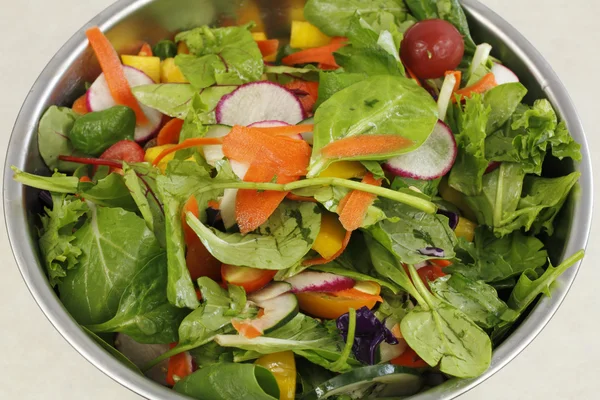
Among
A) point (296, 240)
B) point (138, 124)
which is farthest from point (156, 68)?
point (296, 240)

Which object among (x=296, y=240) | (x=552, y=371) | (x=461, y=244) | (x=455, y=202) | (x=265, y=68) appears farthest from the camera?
(x=552, y=371)

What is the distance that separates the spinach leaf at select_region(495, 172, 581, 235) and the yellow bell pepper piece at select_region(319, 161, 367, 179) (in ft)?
1.01

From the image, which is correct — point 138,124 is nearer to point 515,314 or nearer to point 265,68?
point 265,68

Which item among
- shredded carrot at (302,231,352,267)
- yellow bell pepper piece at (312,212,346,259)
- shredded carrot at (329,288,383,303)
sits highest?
yellow bell pepper piece at (312,212,346,259)

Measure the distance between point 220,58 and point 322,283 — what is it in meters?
0.59

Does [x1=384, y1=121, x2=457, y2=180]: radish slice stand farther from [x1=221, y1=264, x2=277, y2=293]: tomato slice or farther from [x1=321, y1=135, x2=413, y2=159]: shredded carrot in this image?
[x1=221, y1=264, x2=277, y2=293]: tomato slice

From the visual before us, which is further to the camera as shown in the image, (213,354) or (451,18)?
(451,18)

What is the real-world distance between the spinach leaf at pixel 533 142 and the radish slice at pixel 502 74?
0.15 meters

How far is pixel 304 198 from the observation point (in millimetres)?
1137

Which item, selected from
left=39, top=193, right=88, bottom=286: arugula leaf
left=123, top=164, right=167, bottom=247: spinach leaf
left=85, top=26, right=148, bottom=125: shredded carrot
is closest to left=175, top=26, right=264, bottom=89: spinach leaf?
left=85, top=26, right=148, bottom=125: shredded carrot

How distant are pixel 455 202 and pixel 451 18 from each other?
425mm

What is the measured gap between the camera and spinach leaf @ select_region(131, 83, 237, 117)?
1.34 metres

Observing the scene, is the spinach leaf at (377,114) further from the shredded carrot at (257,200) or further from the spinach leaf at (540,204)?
the spinach leaf at (540,204)

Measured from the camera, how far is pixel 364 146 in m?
1.14
